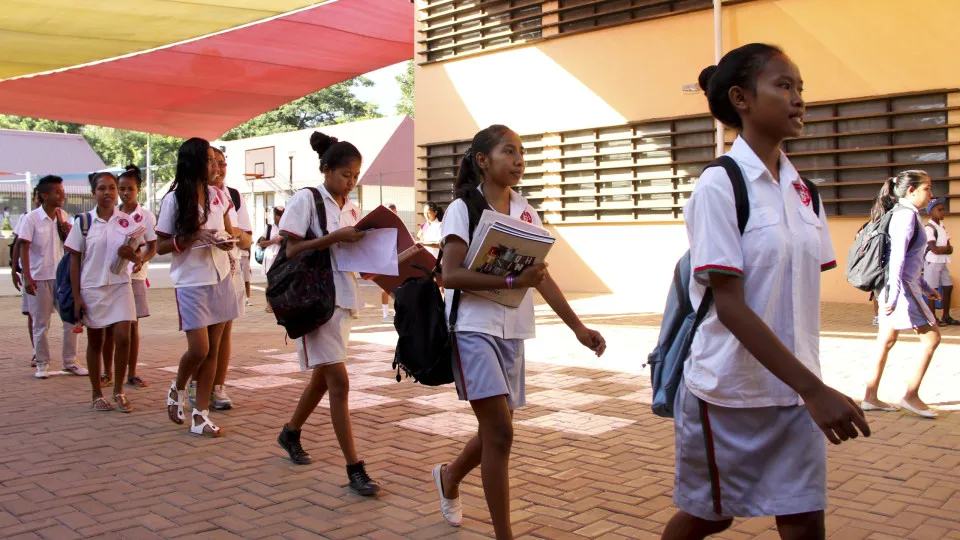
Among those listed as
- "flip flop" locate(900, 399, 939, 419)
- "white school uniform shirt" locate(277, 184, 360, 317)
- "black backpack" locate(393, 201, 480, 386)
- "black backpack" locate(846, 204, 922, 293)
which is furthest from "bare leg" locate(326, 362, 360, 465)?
"flip flop" locate(900, 399, 939, 419)

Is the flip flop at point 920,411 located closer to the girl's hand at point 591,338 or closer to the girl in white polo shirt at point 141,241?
the girl's hand at point 591,338

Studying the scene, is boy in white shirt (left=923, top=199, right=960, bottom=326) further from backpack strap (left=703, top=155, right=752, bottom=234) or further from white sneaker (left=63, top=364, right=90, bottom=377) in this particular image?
white sneaker (left=63, top=364, right=90, bottom=377)

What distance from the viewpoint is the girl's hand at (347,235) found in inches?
177

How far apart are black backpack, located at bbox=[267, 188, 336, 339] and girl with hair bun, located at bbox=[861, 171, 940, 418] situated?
395 centimetres

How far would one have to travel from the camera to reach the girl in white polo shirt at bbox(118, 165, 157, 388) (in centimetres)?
661

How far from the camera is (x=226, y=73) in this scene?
54.9ft

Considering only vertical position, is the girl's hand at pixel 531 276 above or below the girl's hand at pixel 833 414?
above

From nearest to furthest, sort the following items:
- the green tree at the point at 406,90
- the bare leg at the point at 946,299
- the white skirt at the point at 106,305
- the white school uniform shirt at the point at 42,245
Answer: the white skirt at the point at 106,305 < the white school uniform shirt at the point at 42,245 < the bare leg at the point at 946,299 < the green tree at the point at 406,90

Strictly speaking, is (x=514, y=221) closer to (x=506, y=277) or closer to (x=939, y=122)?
(x=506, y=277)

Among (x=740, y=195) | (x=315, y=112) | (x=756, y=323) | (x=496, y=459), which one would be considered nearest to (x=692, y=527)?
(x=756, y=323)

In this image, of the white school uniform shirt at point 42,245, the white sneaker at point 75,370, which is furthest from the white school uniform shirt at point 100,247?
the white school uniform shirt at point 42,245

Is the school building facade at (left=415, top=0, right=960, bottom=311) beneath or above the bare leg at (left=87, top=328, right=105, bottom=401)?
above

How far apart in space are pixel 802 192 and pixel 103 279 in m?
5.83

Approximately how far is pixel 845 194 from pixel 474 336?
11.9 meters
